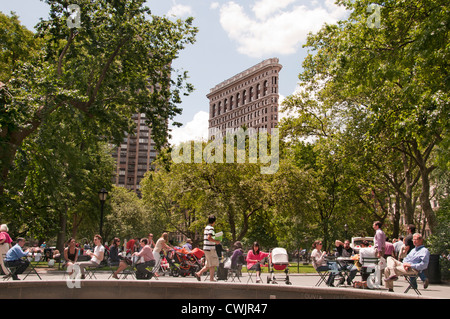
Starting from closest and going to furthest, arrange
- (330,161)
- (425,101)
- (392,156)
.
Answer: (425,101)
(330,161)
(392,156)

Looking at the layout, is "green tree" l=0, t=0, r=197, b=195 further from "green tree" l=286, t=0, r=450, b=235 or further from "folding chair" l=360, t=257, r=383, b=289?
"folding chair" l=360, t=257, r=383, b=289

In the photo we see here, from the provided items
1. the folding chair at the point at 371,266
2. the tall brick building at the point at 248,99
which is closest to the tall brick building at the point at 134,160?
the tall brick building at the point at 248,99

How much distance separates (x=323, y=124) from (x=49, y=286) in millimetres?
28551

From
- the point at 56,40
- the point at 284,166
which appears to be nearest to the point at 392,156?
the point at 284,166

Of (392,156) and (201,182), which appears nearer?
(392,156)

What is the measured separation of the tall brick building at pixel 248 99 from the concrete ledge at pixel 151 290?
121m

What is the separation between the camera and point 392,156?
99.0 feet

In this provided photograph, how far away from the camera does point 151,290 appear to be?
973 centimetres

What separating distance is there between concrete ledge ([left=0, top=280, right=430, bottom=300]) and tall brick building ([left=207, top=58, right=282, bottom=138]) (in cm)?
12079

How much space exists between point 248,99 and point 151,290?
5545 inches
